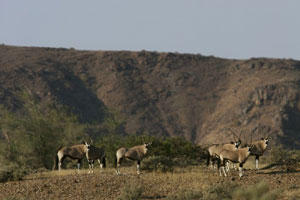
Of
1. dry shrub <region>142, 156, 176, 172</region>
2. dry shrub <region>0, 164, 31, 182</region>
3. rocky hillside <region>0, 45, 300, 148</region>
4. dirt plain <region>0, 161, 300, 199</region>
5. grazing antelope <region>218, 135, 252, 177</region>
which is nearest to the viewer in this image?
dirt plain <region>0, 161, 300, 199</region>

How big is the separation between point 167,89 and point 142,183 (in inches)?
2487

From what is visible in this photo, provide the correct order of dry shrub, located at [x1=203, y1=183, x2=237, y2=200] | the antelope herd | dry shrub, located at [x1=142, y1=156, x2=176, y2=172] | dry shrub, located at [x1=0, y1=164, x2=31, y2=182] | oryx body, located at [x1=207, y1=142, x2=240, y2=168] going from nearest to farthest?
dry shrub, located at [x1=203, y1=183, x2=237, y2=200] → the antelope herd → dry shrub, located at [x1=0, y1=164, x2=31, y2=182] → oryx body, located at [x1=207, y1=142, x2=240, y2=168] → dry shrub, located at [x1=142, y1=156, x2=176, y2=172]

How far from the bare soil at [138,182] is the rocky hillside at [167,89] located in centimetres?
4413

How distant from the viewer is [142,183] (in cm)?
1722

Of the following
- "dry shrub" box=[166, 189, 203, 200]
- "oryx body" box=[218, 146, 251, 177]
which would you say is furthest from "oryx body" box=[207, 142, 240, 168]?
"dry shrub" box=[166, 189, 203, 200]

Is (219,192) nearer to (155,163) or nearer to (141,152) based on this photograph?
(141,152)

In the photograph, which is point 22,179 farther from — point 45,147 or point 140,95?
point 140,95

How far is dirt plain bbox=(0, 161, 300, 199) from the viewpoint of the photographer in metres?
15.7

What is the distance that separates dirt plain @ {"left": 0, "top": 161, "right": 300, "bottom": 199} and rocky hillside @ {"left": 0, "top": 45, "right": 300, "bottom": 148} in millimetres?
Answer: 44014

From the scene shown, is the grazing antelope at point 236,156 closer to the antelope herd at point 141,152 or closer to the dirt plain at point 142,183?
the antelope herd at point 141,152

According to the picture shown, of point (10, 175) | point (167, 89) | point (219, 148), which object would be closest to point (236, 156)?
point (219, 148)

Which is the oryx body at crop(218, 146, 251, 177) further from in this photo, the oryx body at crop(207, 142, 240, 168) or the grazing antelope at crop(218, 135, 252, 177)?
the oryx body at crop(207, 142, 240, 168)

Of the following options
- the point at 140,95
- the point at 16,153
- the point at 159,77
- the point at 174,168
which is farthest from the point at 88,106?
the point at 174,168

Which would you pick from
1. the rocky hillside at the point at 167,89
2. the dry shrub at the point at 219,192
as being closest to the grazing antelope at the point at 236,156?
the dry shrub at the point at 219,192
